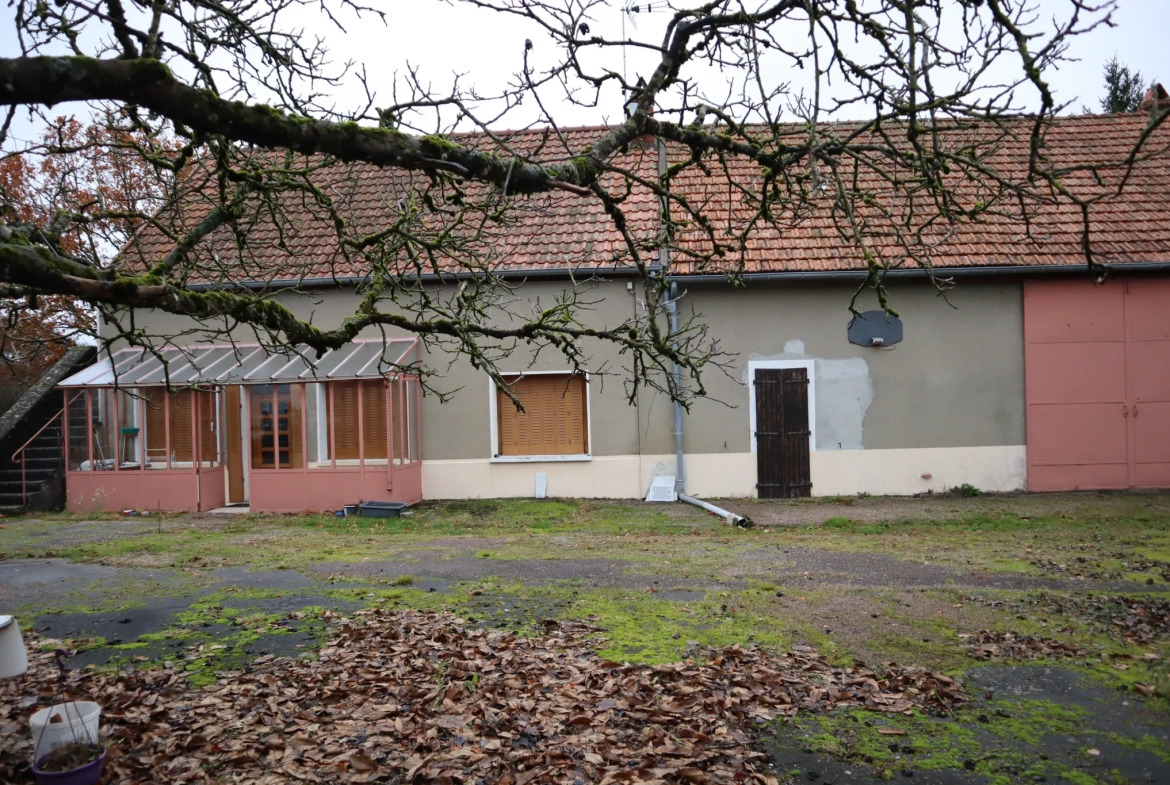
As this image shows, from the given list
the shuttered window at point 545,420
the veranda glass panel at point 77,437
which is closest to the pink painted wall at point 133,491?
the veranda glass panel at point 77,437

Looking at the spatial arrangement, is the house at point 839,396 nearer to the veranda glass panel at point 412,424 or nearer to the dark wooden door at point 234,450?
the veranda glass panel at point 412,424

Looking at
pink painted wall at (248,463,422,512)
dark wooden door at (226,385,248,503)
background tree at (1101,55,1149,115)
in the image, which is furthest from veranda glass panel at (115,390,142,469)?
background tree at (1101,55,1149,115)

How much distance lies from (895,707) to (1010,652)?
127 cm

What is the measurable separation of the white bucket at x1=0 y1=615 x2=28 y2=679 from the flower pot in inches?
19.0

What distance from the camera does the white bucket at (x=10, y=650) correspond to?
4.10 metres

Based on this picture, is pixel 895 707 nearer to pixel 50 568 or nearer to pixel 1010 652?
pixel 1010 652

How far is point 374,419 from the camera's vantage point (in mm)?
14141

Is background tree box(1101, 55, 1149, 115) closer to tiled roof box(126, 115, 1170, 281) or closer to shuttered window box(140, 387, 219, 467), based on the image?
tiled roof box(126, 115, 1170, 281)

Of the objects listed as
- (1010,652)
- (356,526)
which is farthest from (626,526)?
(1010,652)

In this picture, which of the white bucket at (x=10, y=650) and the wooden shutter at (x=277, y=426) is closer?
the white bucket at (x=10, y=650)

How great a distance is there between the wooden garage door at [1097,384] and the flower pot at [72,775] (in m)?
13.6

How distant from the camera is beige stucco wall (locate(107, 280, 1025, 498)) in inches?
552

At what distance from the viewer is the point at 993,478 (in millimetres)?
14062

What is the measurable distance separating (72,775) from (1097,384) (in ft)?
47.5
